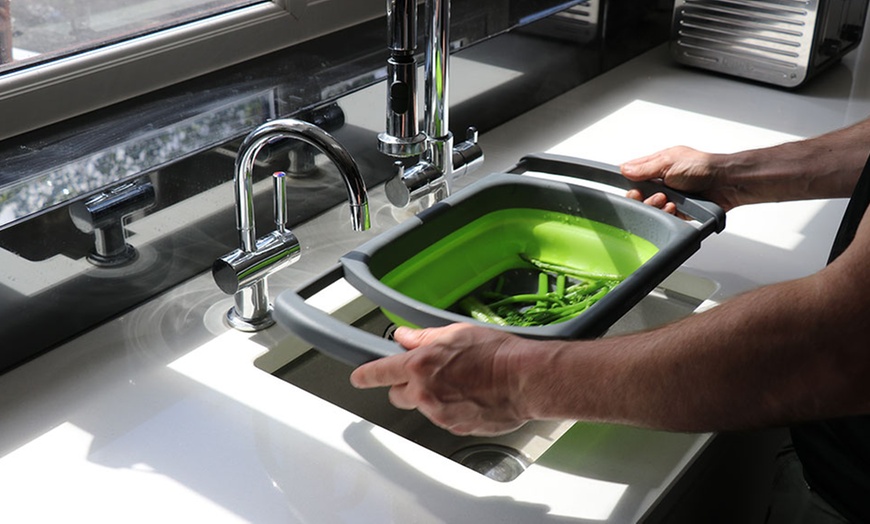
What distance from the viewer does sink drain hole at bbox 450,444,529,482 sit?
50.4 inches

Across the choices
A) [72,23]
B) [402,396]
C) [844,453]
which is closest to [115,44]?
[72,23]

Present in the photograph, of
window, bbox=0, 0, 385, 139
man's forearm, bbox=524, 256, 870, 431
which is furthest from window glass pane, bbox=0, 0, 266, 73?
man's forearm, bbox=524, 256, 870, 431

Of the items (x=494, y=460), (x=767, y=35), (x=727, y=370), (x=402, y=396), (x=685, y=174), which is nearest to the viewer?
(x=727, y=370)

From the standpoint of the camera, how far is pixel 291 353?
125 cm

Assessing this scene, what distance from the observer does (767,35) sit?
6.35 ft

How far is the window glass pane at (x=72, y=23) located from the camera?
4.27 feet

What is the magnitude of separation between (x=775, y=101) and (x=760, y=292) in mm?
1140

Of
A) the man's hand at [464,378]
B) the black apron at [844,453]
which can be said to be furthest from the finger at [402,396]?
the black apron at [844,453]

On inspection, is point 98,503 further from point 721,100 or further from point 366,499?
point 721,100

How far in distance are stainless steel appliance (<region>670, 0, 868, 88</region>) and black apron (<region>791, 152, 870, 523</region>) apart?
2.90 feet

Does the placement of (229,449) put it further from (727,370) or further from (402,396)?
(727,370)

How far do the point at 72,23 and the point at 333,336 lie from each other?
0.65 m

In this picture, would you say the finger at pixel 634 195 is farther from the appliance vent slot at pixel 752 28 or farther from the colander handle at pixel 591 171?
the appliance vent slot at pixel 752 28

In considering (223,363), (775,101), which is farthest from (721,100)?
(223,363)
